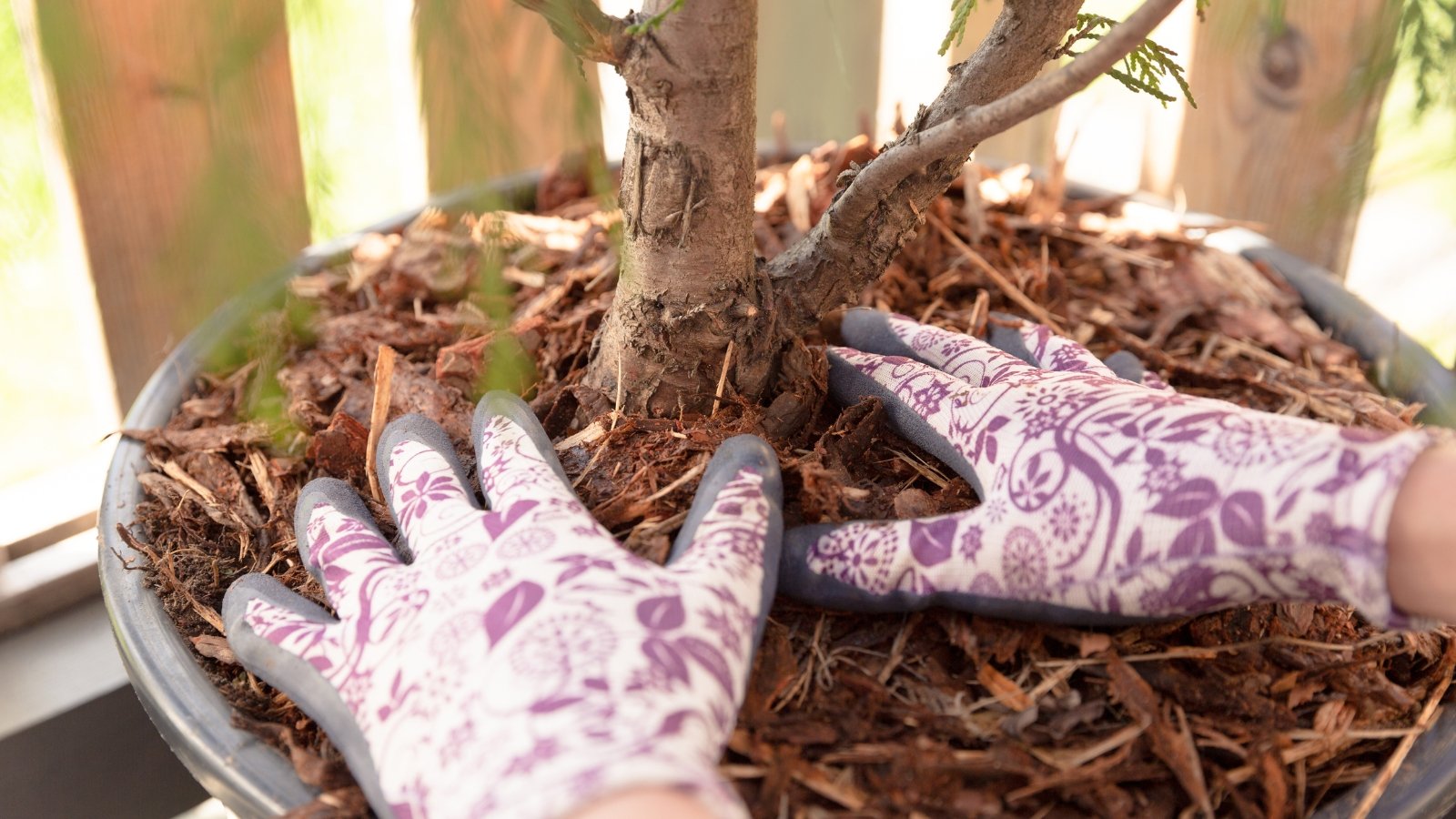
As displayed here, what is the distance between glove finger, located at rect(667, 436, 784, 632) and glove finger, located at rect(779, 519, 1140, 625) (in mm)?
34

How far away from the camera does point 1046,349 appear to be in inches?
34.6

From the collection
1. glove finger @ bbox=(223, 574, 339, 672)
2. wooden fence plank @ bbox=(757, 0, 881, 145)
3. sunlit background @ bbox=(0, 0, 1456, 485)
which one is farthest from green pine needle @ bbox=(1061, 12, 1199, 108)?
wooden fence plank @ bbox=(757, 0, 881, 145)

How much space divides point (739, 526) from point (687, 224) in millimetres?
227

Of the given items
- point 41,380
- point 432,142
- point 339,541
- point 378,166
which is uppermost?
point 432,142

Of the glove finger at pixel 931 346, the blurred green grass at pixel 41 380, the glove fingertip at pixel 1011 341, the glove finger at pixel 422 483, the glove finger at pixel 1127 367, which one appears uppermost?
the glove finger at pixel 931 346

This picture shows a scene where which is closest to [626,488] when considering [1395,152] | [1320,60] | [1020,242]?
[1395,152]

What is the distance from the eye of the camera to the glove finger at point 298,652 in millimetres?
587

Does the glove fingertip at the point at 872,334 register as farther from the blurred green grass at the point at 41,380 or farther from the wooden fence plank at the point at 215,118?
the blurred green grass at the point at 41,380

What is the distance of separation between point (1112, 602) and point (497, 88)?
424 mm

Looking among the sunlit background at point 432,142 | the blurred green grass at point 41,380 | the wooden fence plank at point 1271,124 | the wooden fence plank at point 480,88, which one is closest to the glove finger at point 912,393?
the sunlit background at point 432,142

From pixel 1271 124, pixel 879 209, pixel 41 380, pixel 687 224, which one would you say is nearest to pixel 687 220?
pixel 687 224

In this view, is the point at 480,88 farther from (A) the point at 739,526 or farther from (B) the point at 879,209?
(B) the point at 879,209

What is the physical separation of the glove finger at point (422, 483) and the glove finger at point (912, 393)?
0.30 m

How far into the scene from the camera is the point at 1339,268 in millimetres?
1396
